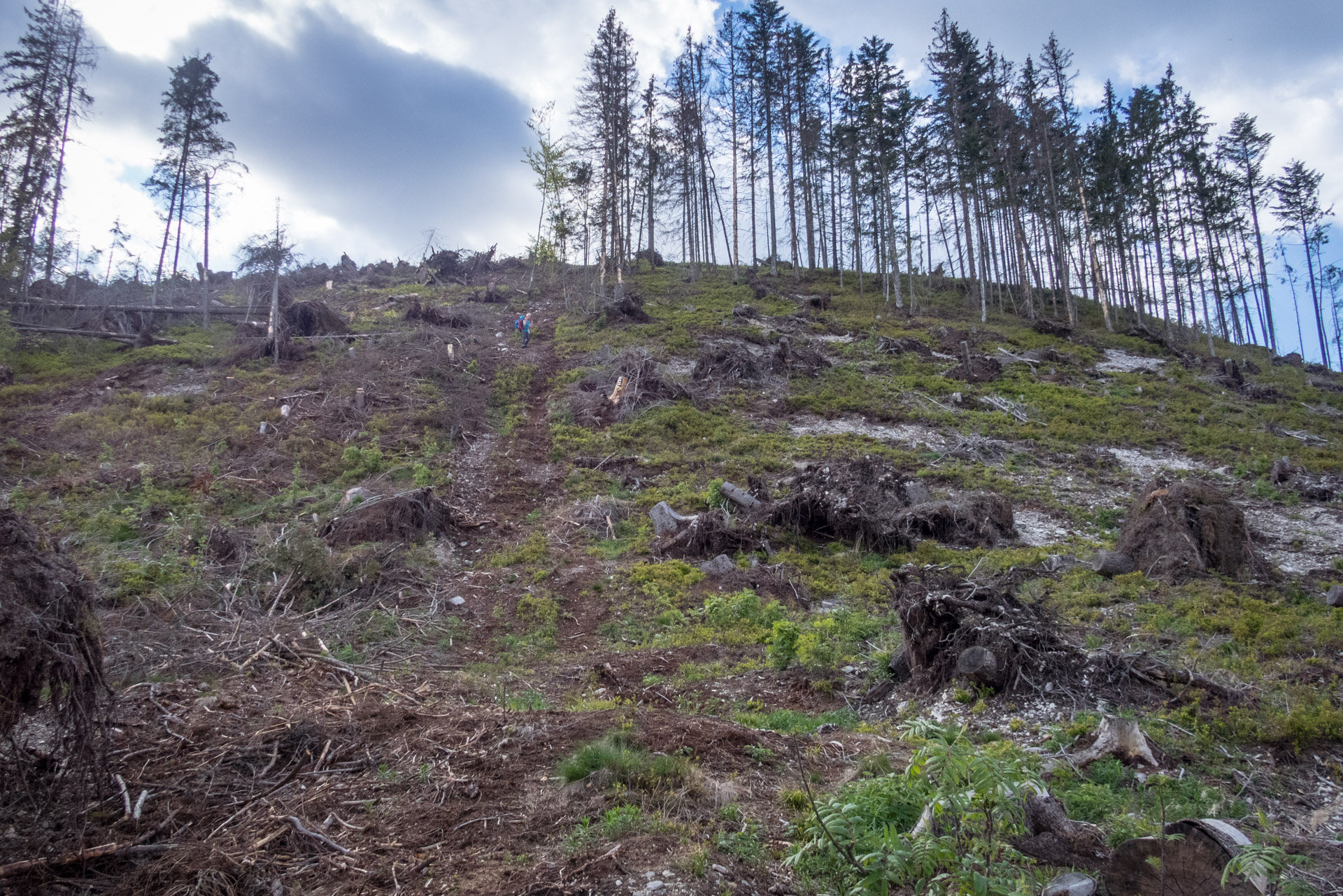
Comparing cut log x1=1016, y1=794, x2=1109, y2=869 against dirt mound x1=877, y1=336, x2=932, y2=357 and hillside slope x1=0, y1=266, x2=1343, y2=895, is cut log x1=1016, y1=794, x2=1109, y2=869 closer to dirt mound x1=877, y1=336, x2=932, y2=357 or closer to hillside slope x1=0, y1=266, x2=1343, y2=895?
hillside slope x1=0, y1=266, x2=1343, y2=895

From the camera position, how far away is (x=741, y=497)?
13000mm

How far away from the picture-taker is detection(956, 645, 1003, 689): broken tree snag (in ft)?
19.9

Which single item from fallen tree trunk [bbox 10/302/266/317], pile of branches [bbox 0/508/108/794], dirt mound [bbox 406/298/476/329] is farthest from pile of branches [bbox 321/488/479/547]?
fallen tree trunk [bbox 10/302/266/317]

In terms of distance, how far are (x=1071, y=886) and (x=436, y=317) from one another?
2699cm

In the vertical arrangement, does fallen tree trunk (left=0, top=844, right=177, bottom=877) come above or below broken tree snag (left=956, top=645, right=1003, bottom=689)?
below

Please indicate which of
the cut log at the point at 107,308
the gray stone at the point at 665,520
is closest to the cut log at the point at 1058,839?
the gray stone at the point at 665,520

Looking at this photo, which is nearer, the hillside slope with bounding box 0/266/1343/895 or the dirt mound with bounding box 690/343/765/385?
the hillside slope with bounding box 0/266/1343/895

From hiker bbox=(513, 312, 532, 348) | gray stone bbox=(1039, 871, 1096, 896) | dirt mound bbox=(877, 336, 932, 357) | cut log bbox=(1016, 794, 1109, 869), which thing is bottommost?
cut log bbox=(1016, 794, 1109, 869)

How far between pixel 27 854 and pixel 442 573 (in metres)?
7.40

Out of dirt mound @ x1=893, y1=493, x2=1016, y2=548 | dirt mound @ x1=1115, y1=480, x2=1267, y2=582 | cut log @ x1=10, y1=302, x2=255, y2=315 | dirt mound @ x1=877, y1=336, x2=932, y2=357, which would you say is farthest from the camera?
dirt mound @ x1=877, y1=336, x2=932, y2=357

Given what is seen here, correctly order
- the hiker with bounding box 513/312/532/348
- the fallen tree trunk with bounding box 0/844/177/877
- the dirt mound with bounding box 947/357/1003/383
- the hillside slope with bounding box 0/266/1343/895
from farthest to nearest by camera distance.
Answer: the hiker with bounding box 513/312/532/348, the dirt mound with bounding box 947/357/1003/383, the hillside slope with bounding box 0/266/1343/895, the fallen tree trunk with bounding box 0/844/177/877

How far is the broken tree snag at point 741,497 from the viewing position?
42.2 feet

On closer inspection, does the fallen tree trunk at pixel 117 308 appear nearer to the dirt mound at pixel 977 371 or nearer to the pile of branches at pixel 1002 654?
the dirt mound at pixel 977 371

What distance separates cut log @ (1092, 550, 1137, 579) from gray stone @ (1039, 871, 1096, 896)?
8324 mm
